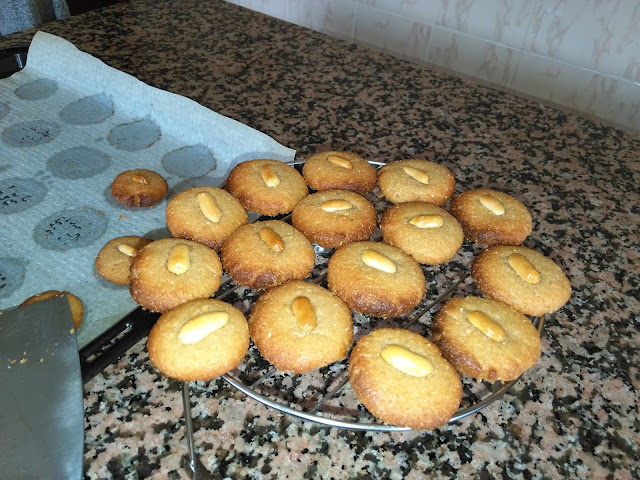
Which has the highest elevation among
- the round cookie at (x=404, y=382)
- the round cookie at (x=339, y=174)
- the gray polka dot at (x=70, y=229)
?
the round cookie at (x=339, y=174)

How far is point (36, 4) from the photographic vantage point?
1948mm

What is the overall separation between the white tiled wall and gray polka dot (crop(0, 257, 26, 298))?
69.8 inches

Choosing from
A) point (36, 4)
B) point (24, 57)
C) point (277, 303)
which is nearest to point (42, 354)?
point (277, 303)

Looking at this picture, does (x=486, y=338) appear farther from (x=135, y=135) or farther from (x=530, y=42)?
(x=530, y=42)

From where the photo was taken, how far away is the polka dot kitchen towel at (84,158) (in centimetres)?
92

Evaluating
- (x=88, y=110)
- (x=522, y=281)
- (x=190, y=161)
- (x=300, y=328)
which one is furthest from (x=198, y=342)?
(x=88, y=110)

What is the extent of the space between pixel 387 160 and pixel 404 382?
0.71m

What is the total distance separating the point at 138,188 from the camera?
1057mm

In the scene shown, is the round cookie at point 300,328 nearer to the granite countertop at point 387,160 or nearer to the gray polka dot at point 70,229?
the granite countertop at point 387,160

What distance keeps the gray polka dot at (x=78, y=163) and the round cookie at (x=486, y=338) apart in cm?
89

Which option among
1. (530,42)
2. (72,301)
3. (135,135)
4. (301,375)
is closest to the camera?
(301,375)

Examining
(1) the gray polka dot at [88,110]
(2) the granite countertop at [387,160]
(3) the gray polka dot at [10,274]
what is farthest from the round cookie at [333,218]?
(1) the gray polka dot at [88,110]

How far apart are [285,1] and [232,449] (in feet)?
7.55

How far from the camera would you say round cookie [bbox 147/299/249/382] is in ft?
1.99
